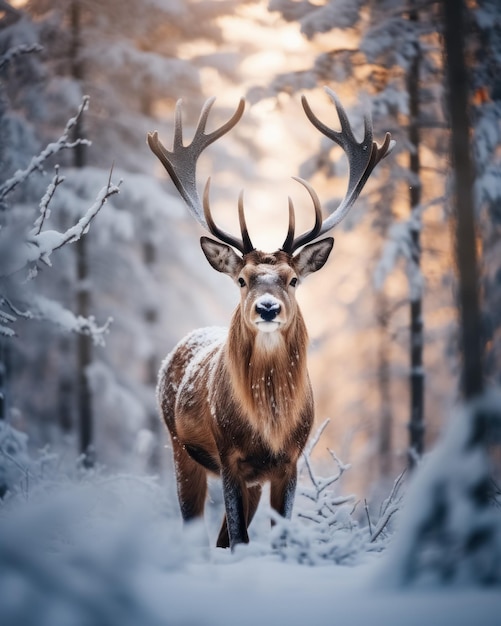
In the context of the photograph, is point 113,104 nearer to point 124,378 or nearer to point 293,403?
point 124,378

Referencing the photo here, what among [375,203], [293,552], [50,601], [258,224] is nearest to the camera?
[50,601]

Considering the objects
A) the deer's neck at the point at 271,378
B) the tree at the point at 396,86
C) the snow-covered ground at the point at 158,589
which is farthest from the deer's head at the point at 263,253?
the tree at the point at 396,86

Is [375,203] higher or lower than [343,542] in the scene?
higher

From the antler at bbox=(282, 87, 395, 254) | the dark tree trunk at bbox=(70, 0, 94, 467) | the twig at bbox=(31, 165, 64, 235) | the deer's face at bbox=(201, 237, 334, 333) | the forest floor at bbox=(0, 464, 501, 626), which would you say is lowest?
the forest floor at bbox=(0, 464, 501, 626)

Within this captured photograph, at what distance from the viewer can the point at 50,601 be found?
2.41 m

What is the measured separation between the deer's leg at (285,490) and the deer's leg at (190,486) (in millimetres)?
1204

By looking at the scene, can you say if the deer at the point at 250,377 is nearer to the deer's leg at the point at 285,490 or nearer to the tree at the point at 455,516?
the deer's leg at the point at 285,490

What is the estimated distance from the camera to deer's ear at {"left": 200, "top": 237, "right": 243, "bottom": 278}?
209 inches

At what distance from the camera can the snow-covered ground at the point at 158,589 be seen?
2414 mm

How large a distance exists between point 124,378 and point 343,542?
35.4 ft

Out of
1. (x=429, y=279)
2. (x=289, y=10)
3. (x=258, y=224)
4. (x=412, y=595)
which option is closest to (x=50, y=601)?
(x=412, y=595)

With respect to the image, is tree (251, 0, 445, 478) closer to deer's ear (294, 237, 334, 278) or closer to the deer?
the deer

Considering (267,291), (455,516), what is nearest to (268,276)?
(267,291)

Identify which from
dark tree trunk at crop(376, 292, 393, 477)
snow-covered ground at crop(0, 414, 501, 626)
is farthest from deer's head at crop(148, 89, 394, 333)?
dark tree trunk at crop(376, 292, 393, 477)
